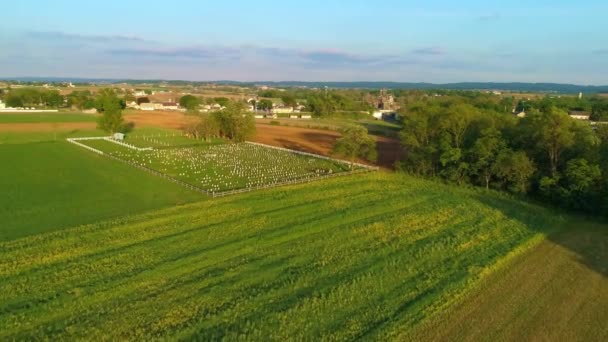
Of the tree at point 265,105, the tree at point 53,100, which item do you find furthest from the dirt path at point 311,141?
the tree at point 53,100

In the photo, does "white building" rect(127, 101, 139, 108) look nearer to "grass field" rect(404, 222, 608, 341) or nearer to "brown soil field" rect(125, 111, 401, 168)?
"brown soil field" rect(125, 111, 401, 168)

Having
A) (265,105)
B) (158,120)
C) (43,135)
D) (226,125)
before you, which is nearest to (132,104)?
(265,105)

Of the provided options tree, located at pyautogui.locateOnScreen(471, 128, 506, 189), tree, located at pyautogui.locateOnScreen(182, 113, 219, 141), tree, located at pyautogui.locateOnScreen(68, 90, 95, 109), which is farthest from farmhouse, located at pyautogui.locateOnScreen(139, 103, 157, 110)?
tree, located at pyautogui.locateOnScreen(471, 128, 506, 189)

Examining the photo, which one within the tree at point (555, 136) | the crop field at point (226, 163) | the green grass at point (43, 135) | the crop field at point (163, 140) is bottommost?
the crop field at point (226, 163)

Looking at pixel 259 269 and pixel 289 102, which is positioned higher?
pixel 289 102

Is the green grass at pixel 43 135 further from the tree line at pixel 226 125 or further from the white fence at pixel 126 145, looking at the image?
the tree line at pixel 226 125

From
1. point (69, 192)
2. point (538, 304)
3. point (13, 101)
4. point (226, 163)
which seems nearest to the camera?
point (538, 304)

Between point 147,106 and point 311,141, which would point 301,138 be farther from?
point 147,106
